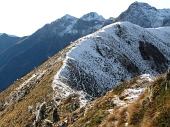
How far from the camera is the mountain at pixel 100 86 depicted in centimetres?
1379

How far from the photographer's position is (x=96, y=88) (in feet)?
171

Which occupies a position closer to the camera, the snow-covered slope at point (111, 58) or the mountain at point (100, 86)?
the mountain at point (100, 86)

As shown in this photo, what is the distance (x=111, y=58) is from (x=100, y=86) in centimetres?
1688

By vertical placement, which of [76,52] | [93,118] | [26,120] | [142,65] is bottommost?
[142,65]

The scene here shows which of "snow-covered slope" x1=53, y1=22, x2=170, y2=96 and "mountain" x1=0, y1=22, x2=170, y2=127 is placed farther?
"snow-covered slope" x1=53, y1=22, x2=170, y2=96

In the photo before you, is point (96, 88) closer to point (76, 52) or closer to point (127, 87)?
point (76, 52)

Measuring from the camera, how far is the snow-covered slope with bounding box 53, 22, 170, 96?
169 ft

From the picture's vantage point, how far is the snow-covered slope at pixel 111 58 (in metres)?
51.4

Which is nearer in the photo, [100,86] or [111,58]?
[100,86]

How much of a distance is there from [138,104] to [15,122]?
29.7 m

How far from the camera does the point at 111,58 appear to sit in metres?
67.9

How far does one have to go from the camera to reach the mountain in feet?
45.2

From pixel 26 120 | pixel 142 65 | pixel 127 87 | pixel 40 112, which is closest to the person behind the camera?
pixel 127 87

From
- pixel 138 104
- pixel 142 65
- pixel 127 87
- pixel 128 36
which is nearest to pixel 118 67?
pixel 142 65
